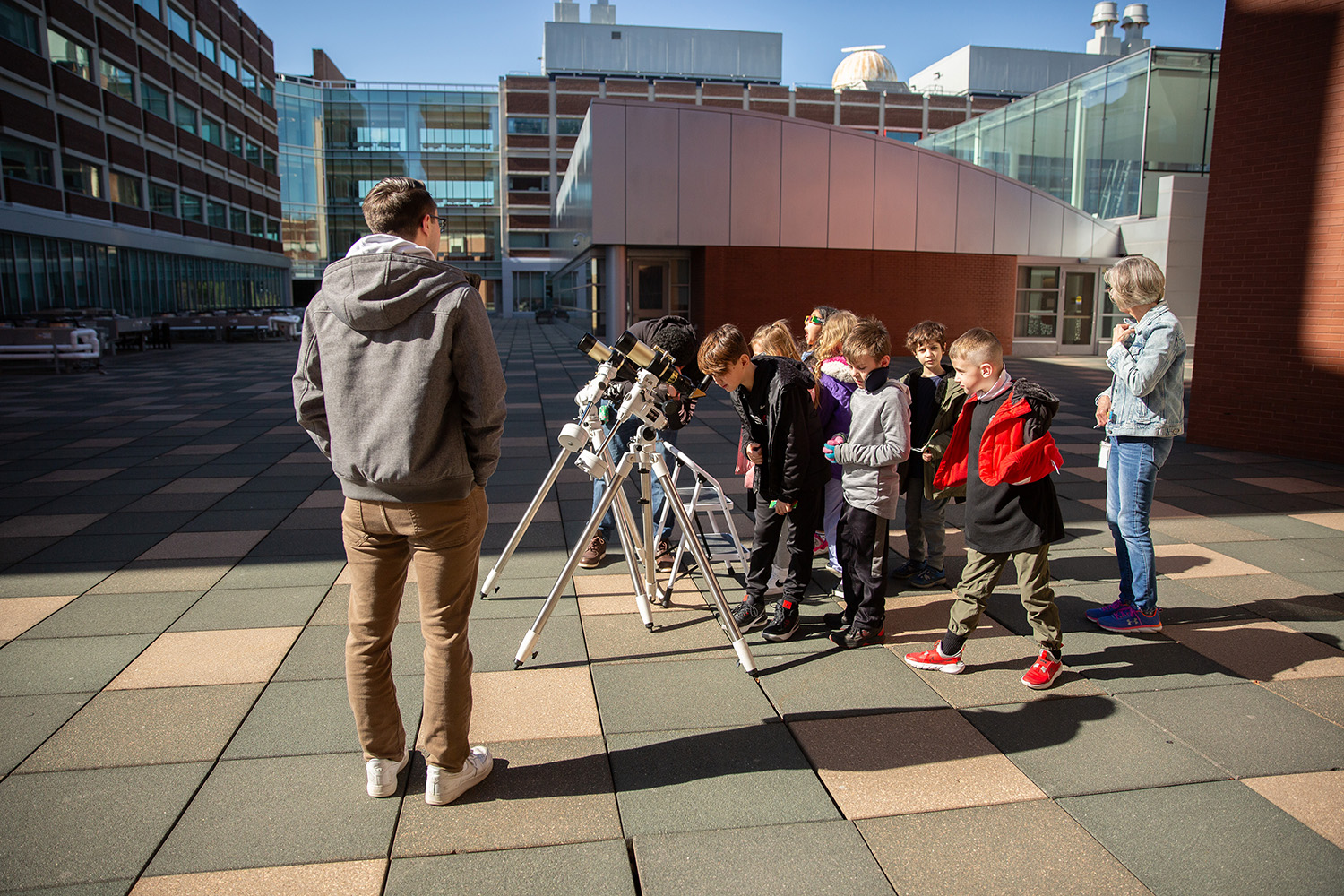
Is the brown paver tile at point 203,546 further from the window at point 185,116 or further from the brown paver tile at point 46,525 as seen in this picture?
the window at point 185,116

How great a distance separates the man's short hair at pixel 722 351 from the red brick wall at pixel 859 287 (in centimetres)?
1695

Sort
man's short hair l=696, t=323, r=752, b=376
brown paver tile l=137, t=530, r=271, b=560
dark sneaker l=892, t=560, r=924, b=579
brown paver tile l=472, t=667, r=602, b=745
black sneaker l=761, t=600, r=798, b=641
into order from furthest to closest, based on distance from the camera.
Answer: brown paver tile l=137, t=530, r=271, b=560
dark sneaker l=892, t=560, r=924, b=579
black sneaker l=761, t=600, r=798, b=641
man's short hair l=696, t=323, r=752, b=376
brown paver tile l=472, t=667, r=602, b=745

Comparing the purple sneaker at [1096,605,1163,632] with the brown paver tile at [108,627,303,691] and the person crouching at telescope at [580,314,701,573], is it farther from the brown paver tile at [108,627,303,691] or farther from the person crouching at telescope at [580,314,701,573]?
the brown paver tile at [108,627,303,691]

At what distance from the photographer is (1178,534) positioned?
598cm

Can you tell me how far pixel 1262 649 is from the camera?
4.02 m

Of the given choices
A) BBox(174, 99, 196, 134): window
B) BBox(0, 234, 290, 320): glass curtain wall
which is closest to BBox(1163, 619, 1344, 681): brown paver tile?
BBox(0, 234, 290, 320): glass curtain wall

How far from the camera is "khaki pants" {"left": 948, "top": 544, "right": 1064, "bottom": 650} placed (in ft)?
11.6

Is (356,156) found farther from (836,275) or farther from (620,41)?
(836,275)

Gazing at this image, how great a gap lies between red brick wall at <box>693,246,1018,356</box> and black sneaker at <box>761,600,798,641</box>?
55.6ft

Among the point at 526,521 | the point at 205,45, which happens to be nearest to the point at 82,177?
the point at 205,45

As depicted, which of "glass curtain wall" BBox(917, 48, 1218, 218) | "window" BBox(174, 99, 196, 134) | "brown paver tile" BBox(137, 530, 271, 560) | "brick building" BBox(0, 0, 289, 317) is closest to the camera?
"brown paver tile" BBox(137, 530, 271, 560)

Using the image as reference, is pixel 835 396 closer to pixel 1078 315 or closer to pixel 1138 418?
pixel 1138 418

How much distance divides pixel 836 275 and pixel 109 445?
1686cm

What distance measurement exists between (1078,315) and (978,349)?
904 inches
